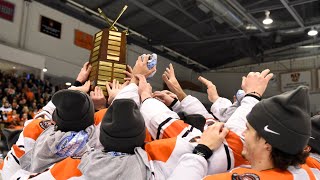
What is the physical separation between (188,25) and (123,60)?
12131 mm

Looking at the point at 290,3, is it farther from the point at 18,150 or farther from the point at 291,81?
the point at 18,150

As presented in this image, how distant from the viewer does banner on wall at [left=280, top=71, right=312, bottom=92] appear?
51.9ft

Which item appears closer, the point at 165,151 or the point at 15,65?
the point at 165,151

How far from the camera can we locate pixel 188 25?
46.6 ft

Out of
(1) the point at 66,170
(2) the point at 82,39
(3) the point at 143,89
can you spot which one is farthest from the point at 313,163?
(2) the point at 82,39

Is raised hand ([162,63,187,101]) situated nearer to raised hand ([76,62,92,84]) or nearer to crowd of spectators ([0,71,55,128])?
raised hand ([76,62,92,84])

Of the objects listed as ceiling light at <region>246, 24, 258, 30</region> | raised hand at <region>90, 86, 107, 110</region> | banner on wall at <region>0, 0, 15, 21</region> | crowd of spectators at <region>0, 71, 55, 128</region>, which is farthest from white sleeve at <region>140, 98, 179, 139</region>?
ceiling light at <region>246, 24, 258, 30</region>

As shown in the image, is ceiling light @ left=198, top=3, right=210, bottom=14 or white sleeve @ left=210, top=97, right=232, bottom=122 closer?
white sleeve @ left=210, top=97, right=232, bottom=122

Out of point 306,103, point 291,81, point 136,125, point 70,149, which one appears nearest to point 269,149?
point 306,103

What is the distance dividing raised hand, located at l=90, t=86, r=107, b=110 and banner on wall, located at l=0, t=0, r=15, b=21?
10.5m

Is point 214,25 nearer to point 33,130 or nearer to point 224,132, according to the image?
point 33,130

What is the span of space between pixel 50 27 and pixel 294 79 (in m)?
10.4

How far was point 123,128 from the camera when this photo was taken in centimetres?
138

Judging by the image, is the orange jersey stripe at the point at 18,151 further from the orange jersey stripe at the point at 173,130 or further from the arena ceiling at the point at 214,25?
the arena ceiling at the point at 214,25
